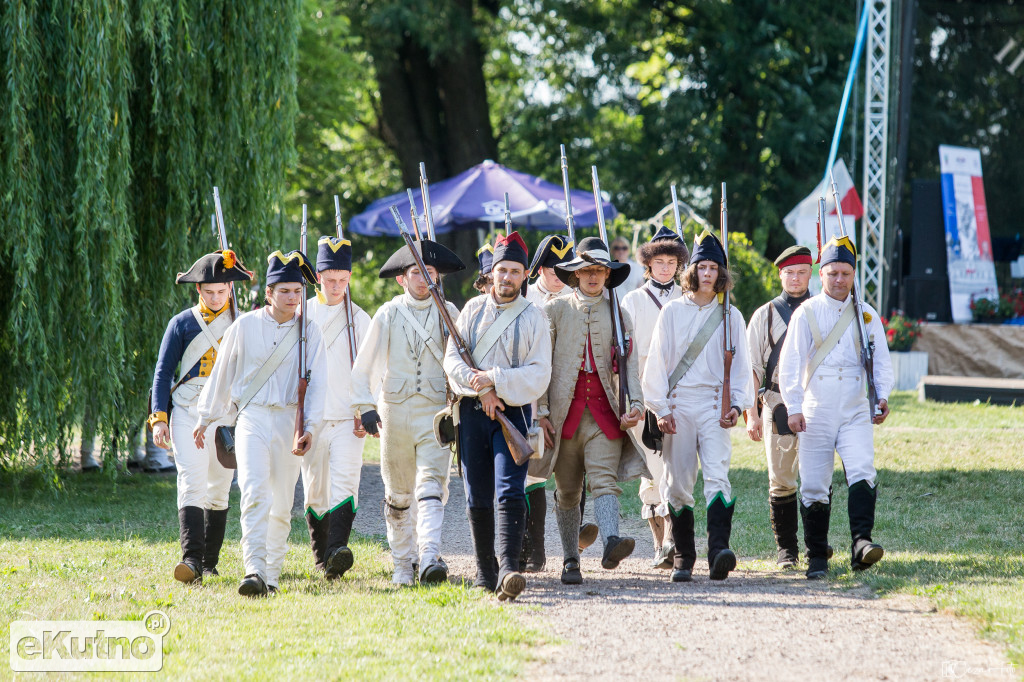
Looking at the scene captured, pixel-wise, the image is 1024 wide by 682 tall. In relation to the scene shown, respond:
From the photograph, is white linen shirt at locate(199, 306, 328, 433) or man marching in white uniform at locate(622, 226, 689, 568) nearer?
white linen shirt at locate(199, 306, 328, 433)

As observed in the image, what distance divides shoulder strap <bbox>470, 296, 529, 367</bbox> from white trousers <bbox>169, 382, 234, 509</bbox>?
65.3 inches

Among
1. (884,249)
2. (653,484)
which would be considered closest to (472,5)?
(884,249)

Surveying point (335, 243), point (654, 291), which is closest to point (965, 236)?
point (654, 291)

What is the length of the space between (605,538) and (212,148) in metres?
5.82

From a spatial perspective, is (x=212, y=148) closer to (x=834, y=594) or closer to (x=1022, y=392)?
(x=834, y=594)

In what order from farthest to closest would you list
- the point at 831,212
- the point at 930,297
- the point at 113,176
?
1. the point at 930,297
2. the point at 831,212
3. the point at 113,176

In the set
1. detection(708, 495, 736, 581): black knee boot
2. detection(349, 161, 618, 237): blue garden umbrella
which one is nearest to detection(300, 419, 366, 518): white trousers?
detection(708, 495, 736, 581): black knee boot

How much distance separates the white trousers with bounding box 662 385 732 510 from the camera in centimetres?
684

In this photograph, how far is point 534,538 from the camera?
7.18m

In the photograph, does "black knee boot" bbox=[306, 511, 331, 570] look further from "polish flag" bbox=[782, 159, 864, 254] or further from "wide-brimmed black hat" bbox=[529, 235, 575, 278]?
"polish flag" bbox=[782, 159, 864, 254]

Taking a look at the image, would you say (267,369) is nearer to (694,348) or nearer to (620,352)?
(620,352)

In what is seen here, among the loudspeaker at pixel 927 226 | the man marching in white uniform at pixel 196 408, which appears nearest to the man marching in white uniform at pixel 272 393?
the man marching in white uniform at pixel 196 408

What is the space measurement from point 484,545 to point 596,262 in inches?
68.4

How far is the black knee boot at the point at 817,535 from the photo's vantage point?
680 cm
